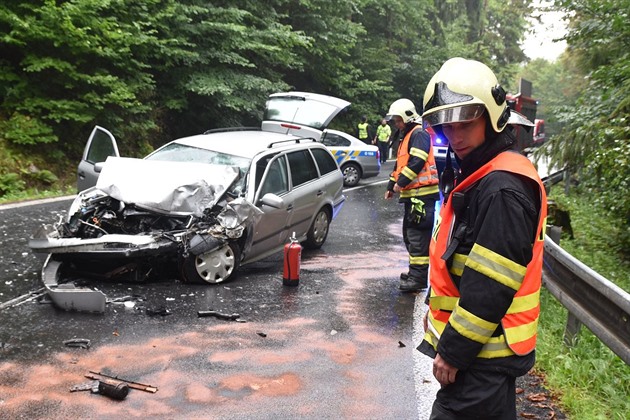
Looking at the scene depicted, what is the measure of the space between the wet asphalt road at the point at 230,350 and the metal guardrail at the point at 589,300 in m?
1.27

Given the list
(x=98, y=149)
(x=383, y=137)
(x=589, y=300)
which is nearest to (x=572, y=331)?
(x=589, y=300)

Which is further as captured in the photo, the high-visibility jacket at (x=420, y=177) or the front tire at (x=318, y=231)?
the front tire at (x=318, y=231)

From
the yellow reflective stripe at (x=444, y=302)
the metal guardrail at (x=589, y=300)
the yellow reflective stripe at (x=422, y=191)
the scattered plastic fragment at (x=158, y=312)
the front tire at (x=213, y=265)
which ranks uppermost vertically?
the yellow reflective stripe at (x=444, y=302)

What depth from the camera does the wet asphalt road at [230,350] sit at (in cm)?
395

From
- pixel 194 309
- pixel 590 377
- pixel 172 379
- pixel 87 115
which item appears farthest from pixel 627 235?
pixel 87 115

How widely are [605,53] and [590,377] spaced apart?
8.18m

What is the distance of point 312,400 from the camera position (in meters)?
4.09

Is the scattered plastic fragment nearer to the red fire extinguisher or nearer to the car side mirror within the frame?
→ the red fire extinguisher

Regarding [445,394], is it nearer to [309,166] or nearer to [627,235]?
[309,166]

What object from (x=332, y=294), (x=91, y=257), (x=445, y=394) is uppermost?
(x=445, y=394)

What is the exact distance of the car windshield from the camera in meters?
7.59

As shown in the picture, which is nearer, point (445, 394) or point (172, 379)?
point (445, 394)

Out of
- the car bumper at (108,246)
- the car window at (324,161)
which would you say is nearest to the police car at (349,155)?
the car window at (324,161)

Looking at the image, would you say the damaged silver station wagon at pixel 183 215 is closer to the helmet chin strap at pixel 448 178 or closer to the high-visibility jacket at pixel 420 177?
the high-visibility jacket at pixel 420 177
